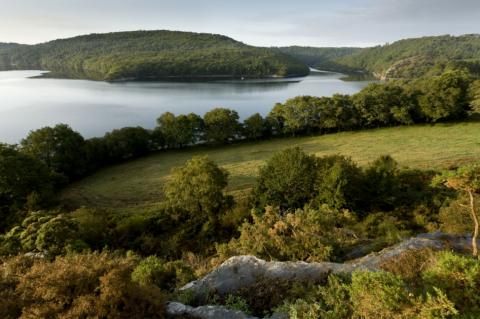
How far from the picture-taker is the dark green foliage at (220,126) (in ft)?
201

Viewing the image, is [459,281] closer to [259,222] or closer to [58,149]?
[259,222]

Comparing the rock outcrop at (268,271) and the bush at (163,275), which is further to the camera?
the bush at (163,275)

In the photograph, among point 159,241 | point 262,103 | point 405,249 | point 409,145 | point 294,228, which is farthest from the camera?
point 262,103

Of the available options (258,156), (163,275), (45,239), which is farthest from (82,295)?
(258,156)

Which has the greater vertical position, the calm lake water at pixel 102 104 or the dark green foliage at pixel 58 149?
the calm lake water at pixel 102 104

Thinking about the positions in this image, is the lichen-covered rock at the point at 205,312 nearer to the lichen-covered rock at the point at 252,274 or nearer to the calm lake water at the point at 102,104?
the lichen-covered rock at the point at 252,274

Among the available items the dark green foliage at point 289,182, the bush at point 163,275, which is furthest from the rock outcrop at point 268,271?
the dark green foliage at point 289,182

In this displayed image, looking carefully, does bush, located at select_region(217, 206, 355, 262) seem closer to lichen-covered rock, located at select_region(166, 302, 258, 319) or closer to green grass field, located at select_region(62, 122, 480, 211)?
lichen-covered rock, located at select_region(166, 302, 258, 319)

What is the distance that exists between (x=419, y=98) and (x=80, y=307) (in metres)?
68.9

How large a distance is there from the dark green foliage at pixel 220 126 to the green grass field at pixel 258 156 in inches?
82.9

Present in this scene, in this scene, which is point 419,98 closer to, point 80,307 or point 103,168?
point 103,168

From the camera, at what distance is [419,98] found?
6197 cm

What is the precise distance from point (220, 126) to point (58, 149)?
27.5 meters

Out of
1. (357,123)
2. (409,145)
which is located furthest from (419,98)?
(409,145)
